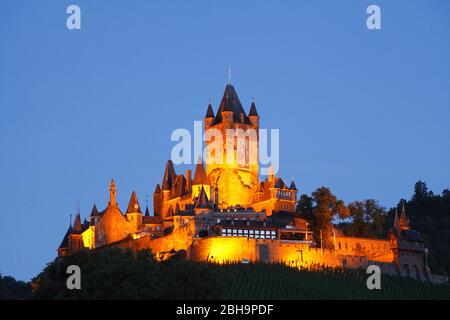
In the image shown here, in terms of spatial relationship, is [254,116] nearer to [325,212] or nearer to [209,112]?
[209,112]

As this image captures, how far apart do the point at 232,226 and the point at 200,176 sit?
11816 mm

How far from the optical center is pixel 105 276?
77.9 m

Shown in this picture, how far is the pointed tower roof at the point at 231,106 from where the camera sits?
395ft

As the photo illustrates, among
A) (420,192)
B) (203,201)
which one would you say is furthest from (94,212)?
(420,192)

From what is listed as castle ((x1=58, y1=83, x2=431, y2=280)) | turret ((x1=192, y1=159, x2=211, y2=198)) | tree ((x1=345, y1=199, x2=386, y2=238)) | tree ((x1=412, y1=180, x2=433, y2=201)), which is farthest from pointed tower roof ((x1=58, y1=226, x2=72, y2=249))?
tree ((x1=412, y1=180, x2=433, y2=201))

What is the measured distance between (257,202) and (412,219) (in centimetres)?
2898

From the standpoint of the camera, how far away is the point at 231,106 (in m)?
121

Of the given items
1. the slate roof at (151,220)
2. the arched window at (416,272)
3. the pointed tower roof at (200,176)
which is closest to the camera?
the arched window at (416,272)

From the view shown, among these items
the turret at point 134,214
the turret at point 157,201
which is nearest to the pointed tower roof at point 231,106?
the turret at point 157,201

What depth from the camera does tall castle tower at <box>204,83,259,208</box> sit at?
4542 inches

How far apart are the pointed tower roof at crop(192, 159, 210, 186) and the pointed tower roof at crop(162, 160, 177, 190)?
232 inches

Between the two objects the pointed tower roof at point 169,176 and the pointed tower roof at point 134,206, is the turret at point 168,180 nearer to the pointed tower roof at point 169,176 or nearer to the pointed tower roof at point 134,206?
the pointed tower roof at point 169,176
